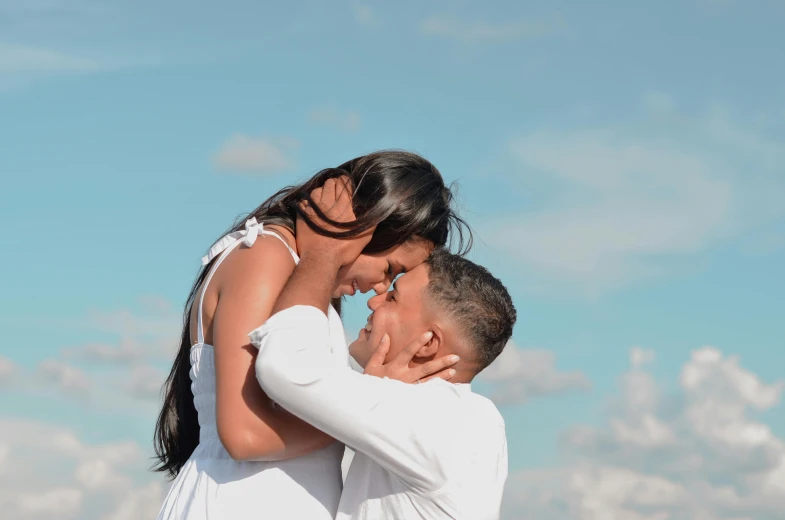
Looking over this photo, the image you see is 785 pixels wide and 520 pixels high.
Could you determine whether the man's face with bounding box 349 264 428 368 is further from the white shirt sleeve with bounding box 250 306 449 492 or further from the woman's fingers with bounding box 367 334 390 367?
the white shirt sleeve with bounding box 250 306 449 492

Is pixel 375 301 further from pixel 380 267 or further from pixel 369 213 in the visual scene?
pixel 369 213

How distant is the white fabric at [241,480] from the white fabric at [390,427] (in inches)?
6.2

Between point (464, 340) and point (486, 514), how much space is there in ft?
3.27

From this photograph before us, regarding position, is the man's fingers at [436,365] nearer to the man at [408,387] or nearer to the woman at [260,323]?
the man at [408,387]

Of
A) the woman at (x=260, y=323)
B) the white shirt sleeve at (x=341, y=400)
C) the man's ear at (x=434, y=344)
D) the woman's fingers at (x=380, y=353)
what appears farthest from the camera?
the man's ear at (x=434, y=344)

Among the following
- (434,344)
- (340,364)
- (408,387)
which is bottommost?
(408,387)

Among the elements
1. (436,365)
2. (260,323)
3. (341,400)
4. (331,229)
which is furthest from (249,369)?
(436,365)

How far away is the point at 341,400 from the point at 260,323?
22.5 inches

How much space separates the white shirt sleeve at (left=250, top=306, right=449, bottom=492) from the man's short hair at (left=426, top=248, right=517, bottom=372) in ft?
2.97

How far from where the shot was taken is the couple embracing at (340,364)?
398 centimetres

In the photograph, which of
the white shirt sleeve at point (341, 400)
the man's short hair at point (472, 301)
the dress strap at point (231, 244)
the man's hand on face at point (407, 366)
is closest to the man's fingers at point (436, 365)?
the man's hand on face at point (407, 366)

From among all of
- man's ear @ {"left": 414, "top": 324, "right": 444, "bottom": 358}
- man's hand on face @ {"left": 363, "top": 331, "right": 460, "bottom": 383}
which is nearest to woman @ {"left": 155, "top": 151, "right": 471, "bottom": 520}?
man's hand on face @ {"left": 363, "top": 331, "right": 460, "bottom": 383}

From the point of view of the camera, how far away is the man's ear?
4914 mm

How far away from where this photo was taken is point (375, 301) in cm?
506
